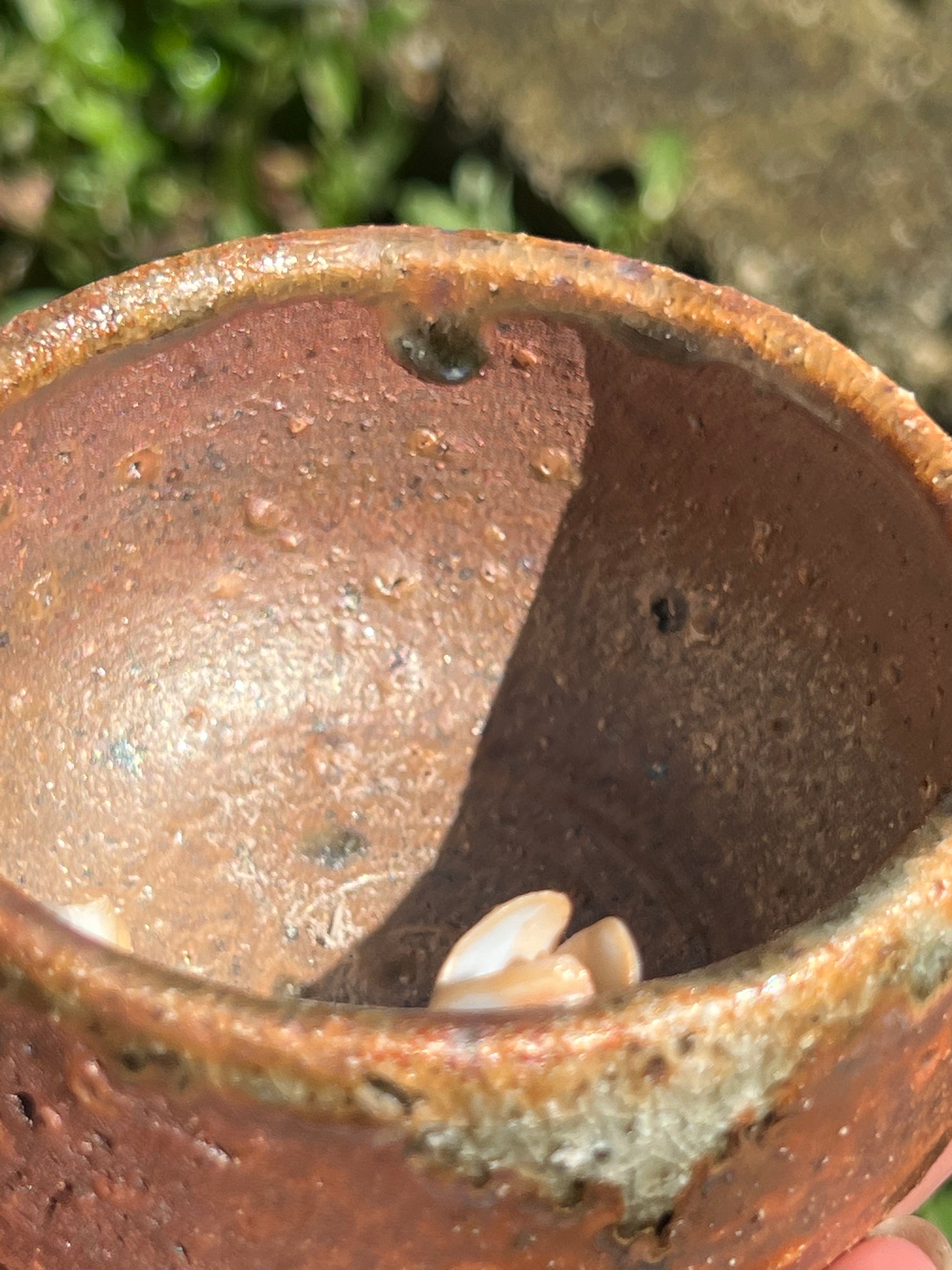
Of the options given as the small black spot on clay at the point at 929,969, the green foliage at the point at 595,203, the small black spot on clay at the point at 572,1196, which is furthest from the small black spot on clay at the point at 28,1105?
the green foliage at the point at 595,203

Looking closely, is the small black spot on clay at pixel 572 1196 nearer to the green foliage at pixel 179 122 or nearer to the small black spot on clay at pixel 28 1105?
the small black spot on clay at pixel 28 1105

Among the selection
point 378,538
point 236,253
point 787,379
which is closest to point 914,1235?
point 787,379

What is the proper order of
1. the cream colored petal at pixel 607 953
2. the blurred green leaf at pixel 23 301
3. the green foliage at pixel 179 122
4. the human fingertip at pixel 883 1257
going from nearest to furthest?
the human fingertip at pixel 883 1257, the cream colored petal at pixel 607 953, the green foliage at pixel 179 122, the blurred green leaf at pixel 23 301

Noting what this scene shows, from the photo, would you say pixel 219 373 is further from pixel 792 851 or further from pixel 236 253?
pixel 792 851

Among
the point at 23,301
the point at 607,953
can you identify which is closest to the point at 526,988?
the point at 607,953

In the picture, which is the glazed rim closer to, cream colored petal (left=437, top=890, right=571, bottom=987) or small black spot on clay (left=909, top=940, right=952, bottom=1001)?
small black spot on clay (left=909, top=940, right=952, bottom=1001)

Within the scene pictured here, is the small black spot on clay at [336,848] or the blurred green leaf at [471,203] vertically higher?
the blurred green leaf at [471,203]
